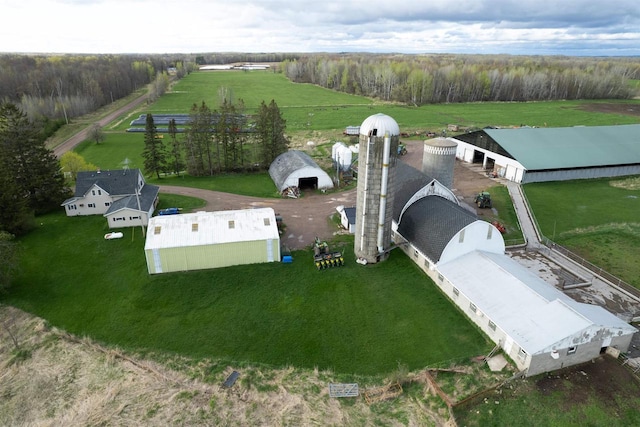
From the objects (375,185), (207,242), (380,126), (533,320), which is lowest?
(533,320)

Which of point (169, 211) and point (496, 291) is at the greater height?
point (496, 291)

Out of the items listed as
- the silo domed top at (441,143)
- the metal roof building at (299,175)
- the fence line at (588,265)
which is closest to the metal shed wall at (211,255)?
the metal roof building at (299,175)

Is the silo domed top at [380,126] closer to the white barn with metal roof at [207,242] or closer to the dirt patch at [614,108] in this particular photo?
the white barn with metal roof at [207,242]

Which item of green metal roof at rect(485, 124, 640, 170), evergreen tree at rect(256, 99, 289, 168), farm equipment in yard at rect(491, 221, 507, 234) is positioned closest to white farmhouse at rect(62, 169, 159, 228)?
evergreen tree at rect(256, 99, 289, 168)

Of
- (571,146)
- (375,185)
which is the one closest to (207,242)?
(375,185)

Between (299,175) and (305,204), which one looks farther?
(299,175)

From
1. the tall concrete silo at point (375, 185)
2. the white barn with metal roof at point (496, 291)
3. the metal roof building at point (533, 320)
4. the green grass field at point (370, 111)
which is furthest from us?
the green grass field at point (370, 111)

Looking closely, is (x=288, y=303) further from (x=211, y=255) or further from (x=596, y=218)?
(x=596, y=218)
